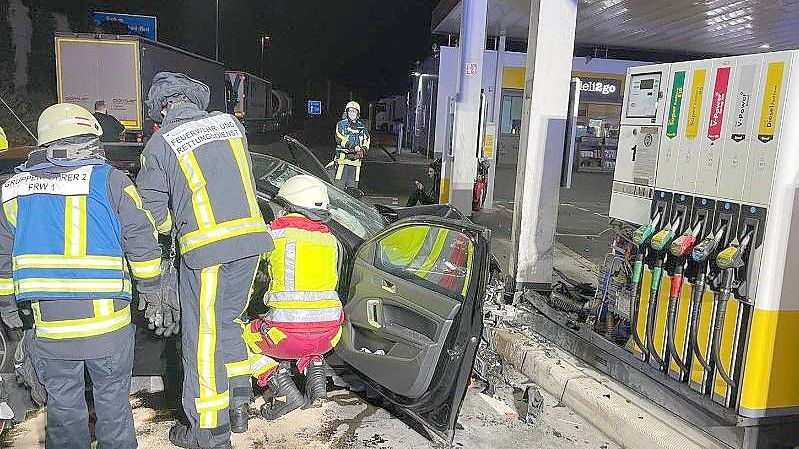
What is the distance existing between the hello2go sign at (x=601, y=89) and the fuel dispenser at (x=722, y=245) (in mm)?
→ 18023

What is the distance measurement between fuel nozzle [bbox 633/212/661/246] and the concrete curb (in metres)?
0.97

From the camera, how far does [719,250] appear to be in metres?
3.41

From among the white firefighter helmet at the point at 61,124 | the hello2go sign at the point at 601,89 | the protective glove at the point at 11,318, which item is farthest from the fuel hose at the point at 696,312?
the hello2go sign at the point at 601,89

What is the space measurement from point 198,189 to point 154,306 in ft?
2.03

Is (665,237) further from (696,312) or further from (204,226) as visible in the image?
(204,226)

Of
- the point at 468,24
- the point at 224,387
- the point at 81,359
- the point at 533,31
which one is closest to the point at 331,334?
the point at 224,387

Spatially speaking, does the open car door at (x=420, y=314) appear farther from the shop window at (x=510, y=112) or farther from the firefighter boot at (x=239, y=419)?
the shop window at (x=510, y=112)

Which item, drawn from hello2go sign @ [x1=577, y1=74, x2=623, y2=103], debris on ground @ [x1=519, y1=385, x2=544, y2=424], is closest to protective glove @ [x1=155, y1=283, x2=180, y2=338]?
debris on ground @ [x1=519, y1=385, x2=544, y2=424]

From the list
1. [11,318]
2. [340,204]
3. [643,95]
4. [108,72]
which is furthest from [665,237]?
[108,72]

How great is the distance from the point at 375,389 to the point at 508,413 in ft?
3.04

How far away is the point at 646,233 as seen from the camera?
3932mm

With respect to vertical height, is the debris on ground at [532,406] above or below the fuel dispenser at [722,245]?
below

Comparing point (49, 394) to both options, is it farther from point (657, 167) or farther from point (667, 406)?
point (657, 167)

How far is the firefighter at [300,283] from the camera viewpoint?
129 inches
